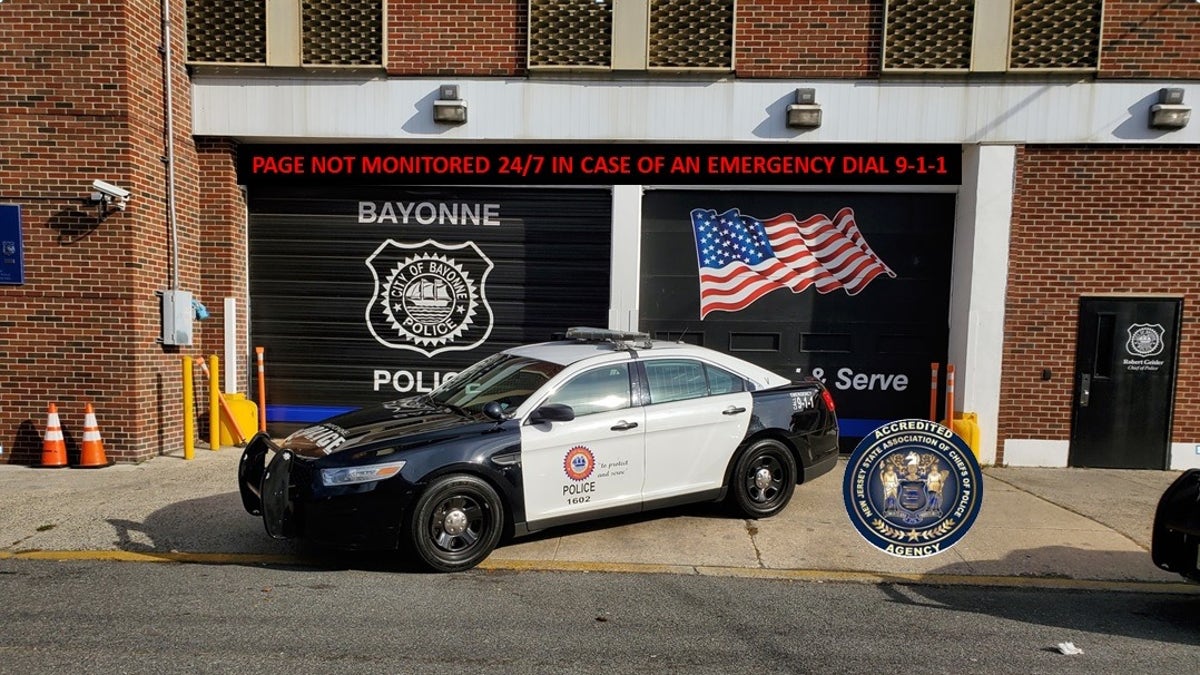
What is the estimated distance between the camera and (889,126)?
28.3 feet

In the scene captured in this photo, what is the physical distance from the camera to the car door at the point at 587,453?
5062 mm

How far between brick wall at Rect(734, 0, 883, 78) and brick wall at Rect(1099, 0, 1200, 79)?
271 centimetres

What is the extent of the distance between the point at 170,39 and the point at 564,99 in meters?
4.73

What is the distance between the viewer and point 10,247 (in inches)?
303

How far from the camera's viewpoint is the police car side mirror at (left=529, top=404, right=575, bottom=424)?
5039mm

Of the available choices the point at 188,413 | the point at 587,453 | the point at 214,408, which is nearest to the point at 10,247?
the point at 188,413

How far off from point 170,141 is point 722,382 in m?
7.16

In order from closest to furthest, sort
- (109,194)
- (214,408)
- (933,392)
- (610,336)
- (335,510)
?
(335,510) < (610,336) < (109,194) < (214,408) < (933,392)

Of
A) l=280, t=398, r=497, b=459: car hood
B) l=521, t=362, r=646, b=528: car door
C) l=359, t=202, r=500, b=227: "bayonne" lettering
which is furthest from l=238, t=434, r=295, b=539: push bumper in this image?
l=359, t=202, r=500, b=227: "bayonne" lettering

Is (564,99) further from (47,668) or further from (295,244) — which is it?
(47,668)

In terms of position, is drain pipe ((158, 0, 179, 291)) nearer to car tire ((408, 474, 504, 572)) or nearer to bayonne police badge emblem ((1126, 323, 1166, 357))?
car tire ((408, 474, 504, 572))

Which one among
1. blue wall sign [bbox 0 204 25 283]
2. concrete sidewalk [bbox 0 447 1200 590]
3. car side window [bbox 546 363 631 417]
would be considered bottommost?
concrete sidewalk [bbox 0 447 1200 590]

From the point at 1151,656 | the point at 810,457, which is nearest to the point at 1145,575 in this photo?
the point at 1151,656

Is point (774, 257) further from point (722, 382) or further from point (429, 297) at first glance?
point (429, 297)
